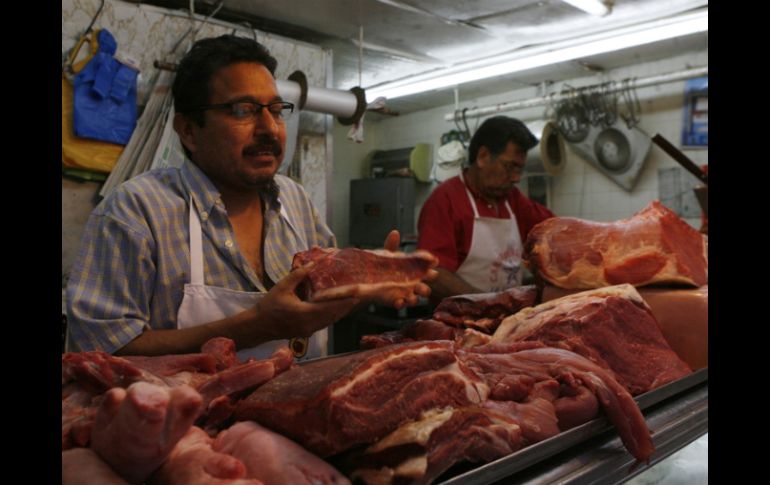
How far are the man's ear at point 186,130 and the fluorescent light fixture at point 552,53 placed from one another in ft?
13.7

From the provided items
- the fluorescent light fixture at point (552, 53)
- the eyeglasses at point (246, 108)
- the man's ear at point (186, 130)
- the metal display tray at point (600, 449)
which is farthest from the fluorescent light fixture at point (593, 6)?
the metal display tray at point (600, 449)

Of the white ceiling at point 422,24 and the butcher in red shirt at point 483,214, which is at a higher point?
the white ceiling at point 422,24

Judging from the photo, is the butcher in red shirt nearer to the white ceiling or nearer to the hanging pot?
the white ceiling

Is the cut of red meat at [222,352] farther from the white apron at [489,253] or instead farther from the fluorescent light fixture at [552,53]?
the fluorescent light fixture at [552,53]

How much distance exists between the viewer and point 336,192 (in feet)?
30.0

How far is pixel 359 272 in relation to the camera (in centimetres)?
178

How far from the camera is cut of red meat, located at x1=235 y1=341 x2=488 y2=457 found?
3.89 feet

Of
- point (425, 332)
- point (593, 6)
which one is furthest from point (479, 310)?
point (593, 6)

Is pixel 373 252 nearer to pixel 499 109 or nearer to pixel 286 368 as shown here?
pixel 286 368

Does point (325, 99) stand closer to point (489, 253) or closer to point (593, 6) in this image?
point (489, 253)

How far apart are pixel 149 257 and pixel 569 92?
6.49 metres

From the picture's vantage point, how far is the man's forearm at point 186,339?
6.73 feet
